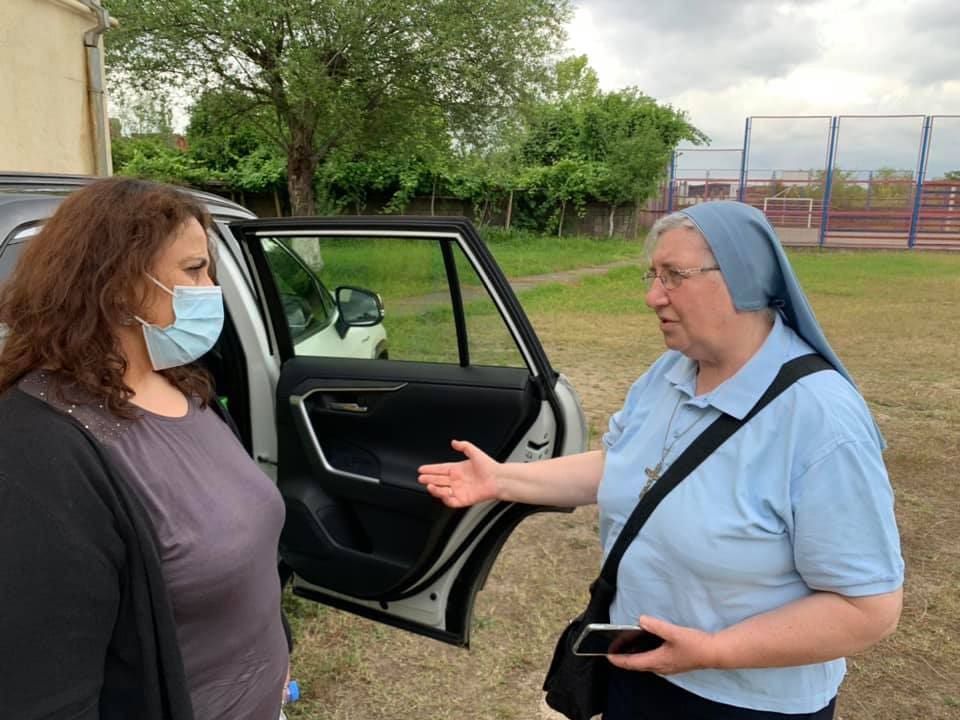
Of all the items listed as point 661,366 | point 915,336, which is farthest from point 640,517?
point 915,336

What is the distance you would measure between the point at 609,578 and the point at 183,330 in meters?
1.07

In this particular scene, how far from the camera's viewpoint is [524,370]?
2.58m

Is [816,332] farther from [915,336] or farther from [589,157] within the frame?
[589,157]

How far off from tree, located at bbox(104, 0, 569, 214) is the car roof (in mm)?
10394

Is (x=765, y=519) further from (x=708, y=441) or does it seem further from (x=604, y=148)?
(x=604, y=148)

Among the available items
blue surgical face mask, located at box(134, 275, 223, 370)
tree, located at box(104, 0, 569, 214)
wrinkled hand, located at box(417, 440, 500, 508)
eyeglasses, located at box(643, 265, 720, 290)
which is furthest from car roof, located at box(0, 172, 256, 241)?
tree, located at box(104, 0, 569, 214)

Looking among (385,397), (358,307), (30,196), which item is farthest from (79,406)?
(358,307)

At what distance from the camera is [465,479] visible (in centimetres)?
203

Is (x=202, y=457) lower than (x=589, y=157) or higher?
lower

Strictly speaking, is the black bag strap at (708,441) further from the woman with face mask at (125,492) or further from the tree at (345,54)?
the tree at (345,54)

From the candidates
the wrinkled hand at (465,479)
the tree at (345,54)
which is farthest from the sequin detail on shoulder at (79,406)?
the tree at (345,54)

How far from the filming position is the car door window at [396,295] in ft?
8.50

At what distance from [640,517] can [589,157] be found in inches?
961

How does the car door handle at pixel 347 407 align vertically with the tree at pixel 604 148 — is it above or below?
below
